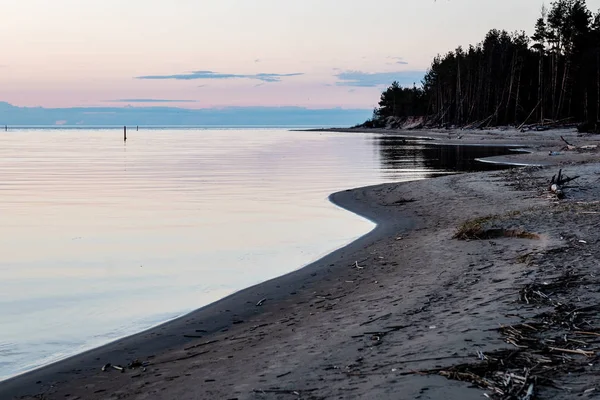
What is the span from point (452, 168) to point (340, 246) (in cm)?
2071

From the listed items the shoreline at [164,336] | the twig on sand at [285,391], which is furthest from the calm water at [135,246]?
the twig on sand at [285,391]

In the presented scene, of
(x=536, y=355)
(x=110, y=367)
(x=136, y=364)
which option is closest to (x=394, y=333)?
(x=536, y=355)

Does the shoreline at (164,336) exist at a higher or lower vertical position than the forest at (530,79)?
lower

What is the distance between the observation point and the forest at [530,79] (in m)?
71.3

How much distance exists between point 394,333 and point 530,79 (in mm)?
86460

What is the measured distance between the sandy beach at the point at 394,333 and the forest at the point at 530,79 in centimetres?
4883

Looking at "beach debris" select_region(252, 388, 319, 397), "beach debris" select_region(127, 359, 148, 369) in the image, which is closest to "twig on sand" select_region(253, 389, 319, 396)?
"beach debris" select_region(252, 388, 319, 397)

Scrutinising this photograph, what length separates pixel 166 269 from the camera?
37.9 ft

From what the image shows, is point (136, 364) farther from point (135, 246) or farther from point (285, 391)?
point (135, 246)

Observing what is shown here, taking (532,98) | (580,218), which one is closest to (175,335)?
(580,218)

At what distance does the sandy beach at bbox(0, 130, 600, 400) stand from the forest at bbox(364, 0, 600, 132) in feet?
160

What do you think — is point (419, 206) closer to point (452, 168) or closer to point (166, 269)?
point (166, 269)

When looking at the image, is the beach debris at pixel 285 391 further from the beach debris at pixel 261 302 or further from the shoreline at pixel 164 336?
the beach debris at pixel 261 302

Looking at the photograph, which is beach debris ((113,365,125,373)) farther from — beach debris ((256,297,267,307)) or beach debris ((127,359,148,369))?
beach debris ((256,297,267,307))
